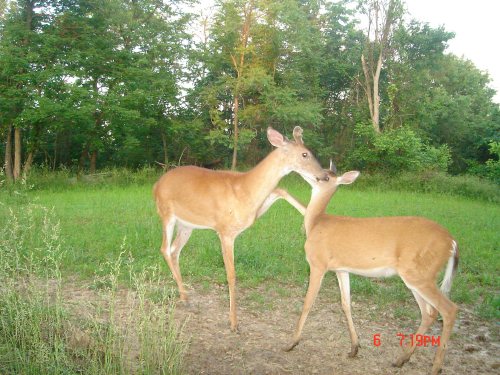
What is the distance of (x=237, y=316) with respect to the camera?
15.6 ft

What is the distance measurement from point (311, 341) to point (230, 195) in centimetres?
161

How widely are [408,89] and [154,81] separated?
1484 centimetres

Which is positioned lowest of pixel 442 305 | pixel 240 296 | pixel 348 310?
pixel 240 296

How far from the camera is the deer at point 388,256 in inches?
137

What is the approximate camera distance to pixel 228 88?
72.2ft

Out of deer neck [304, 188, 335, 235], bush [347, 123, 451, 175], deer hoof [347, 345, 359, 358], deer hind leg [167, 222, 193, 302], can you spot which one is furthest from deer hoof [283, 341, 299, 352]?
bush [347, 123, 451, 175]

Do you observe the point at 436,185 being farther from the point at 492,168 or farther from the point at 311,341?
the point at 311,341

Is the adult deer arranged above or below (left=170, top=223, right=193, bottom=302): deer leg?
above

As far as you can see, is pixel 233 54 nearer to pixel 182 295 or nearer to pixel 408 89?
pixel 408 89

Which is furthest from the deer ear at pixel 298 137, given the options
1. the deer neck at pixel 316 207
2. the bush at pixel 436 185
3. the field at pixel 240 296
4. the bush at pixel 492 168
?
the bush at pixel 492 168

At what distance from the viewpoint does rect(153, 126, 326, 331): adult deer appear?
4562 mm

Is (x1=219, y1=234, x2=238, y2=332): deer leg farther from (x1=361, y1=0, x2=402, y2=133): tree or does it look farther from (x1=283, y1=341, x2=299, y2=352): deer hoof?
(x1=361, y1=0, x2=402, y2=133): tree

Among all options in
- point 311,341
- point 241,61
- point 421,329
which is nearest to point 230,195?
point 311,341

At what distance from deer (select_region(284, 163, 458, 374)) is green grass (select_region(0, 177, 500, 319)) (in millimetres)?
1655
